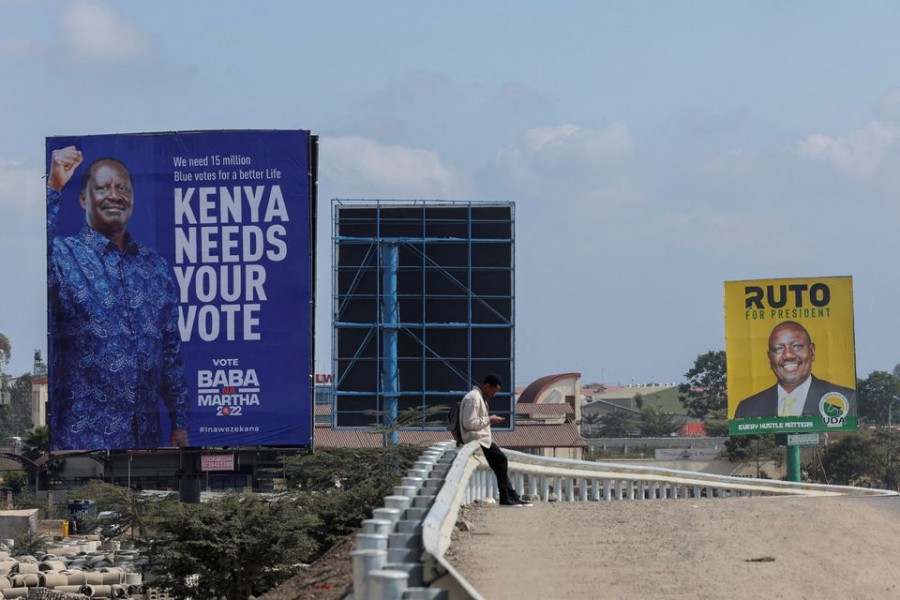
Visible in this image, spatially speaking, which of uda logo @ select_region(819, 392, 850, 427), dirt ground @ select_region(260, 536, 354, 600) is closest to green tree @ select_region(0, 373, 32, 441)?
uda logo @ select_region(819, 392, 850, 427)

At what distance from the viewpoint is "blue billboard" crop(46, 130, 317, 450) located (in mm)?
41812

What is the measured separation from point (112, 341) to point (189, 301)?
2.31 meters

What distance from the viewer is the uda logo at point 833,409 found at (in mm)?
60094

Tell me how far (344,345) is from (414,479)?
41.8 m

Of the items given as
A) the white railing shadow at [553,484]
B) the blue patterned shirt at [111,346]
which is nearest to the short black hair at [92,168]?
the blue patterned shirt at [111,346]

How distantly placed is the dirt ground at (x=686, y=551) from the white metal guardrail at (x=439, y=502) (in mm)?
507

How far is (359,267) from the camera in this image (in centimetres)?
5309

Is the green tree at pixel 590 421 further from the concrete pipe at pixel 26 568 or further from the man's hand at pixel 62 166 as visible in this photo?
the man's hand at pixel 62 166

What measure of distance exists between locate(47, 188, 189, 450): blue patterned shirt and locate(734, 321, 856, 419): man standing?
2664 centimetres

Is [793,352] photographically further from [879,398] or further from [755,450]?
[879,398]

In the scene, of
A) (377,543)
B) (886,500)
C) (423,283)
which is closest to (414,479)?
(377,543)

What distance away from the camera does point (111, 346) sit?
4203cm

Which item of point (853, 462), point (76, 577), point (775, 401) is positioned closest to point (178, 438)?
point (76, 577)

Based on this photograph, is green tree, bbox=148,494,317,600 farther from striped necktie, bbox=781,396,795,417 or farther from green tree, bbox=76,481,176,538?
striped necktie, bbox=781,396,795,417
